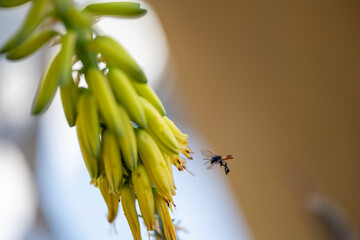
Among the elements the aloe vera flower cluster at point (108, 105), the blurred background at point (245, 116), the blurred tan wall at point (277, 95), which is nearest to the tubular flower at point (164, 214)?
the aloe vera flower cluster at point (108, 105)

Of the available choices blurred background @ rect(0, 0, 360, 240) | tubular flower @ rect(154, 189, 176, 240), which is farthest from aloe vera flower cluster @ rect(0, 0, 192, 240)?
blurred background @ rect(0, 0, 360, 240)

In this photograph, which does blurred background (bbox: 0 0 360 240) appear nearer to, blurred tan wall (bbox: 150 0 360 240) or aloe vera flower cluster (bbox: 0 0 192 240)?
blurred tan wall (bbox: 150 0 360 240)

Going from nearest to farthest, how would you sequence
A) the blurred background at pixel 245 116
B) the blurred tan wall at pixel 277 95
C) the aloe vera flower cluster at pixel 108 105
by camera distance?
the aloe vera flower cluster at pixel 108 105 < the blurred background at pixel 245 116 < the blurred tan wall at pixel 277 95

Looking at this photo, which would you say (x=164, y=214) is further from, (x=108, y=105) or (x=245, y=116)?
(x=245, y=116)

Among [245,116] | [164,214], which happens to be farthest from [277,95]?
[164,214]

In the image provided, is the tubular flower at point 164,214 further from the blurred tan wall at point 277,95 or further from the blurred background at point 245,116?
the blurred tan wall at point 277,95

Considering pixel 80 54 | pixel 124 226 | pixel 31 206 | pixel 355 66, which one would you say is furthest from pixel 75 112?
pixel 355 66

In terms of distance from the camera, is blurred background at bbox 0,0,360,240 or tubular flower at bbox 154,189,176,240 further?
blurred background at bbox 0,0,360,240
